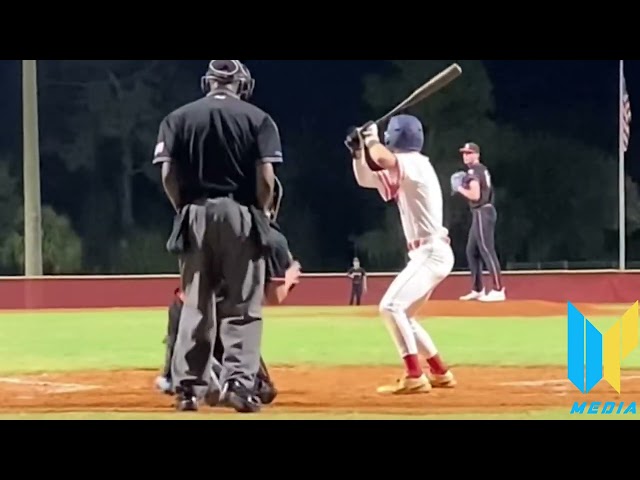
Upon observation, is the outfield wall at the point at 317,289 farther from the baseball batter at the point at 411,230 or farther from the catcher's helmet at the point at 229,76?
the catcher's helmet at the point at 229,76

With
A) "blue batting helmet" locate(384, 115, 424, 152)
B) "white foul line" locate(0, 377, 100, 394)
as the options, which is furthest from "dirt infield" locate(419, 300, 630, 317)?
"white foul line" locate(0, 377, 100, 394)

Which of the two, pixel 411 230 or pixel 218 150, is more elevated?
pixel 218 150

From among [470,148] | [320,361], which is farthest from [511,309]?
[320,361]

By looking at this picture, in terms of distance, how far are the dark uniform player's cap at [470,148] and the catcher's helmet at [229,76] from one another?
5.93ft

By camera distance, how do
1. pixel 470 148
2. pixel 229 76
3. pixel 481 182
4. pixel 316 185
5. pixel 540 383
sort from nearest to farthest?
pixel 229 76
pixel 540 383
pixel 481 182
pixel 470 148
pixel 316 185

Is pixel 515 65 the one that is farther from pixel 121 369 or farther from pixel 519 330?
pixel 121 369

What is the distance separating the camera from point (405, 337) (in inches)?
202

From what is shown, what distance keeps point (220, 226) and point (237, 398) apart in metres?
0.68

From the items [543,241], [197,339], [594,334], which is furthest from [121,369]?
[543,241]

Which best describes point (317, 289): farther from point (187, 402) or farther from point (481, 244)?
point (187, 402)

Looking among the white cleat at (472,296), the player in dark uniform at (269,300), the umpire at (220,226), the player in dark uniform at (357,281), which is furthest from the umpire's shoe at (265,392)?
the white cleat at (472,296)

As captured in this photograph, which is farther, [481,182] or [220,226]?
[481,182]

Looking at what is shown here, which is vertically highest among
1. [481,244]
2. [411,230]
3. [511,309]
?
[411,230]

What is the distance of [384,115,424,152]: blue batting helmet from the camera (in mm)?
5215
